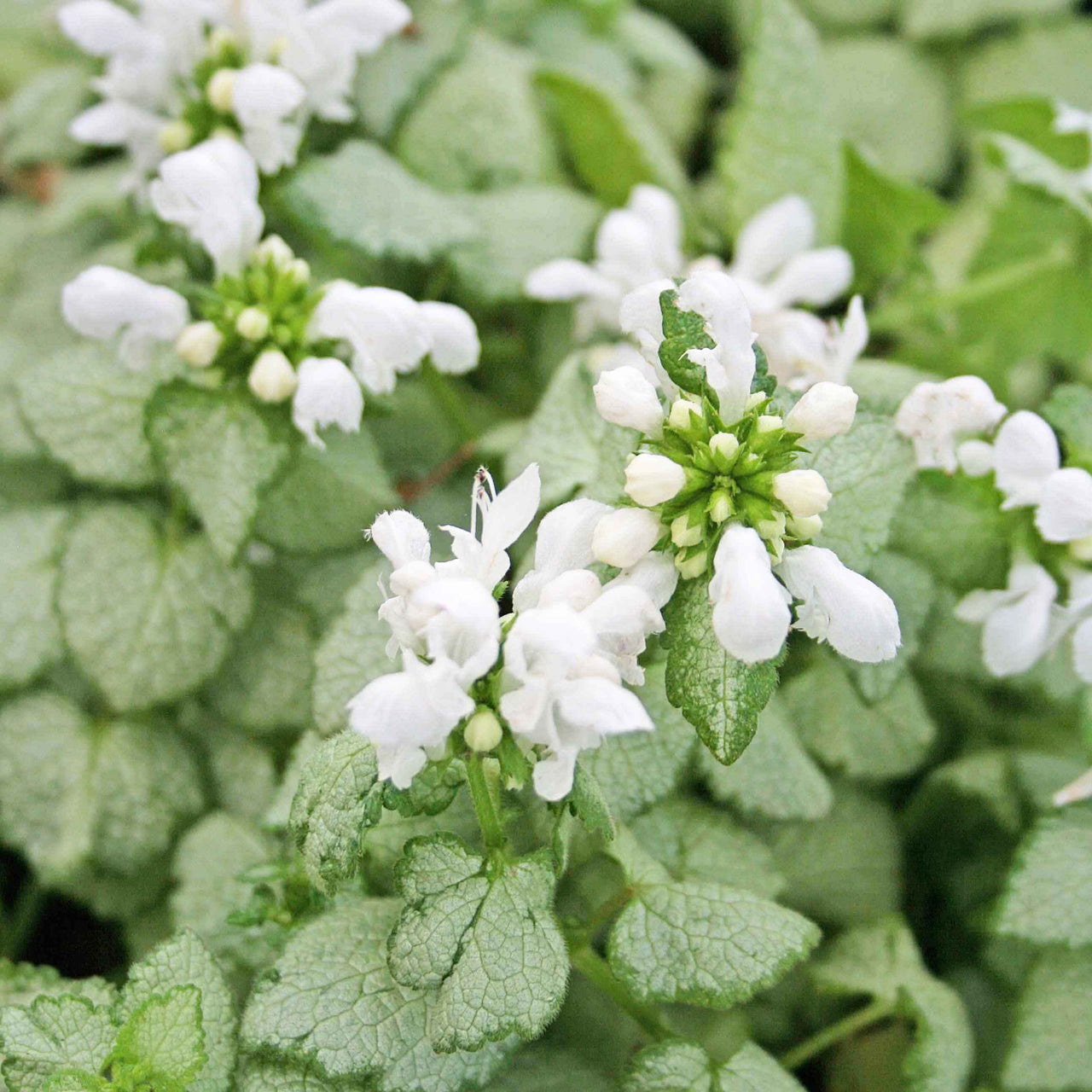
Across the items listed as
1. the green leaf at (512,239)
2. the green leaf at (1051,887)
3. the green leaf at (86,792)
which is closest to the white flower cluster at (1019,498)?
the green leaf at (1051,887)

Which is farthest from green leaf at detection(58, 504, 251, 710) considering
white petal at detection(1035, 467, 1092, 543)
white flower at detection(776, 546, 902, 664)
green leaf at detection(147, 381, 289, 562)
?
white petal at detection(1035, 467, 1092, 543)

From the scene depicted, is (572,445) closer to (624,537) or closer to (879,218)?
(624,537)

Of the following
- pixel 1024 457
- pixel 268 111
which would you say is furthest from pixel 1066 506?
pixel 268 111

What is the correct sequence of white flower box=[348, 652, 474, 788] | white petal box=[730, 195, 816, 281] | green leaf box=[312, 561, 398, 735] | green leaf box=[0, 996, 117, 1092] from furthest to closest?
white petal box=[730, 195, 816, 281]
green leaf box=[312, 561, 398, 735]
green leaf box=[0, 996, 117, 1092]
white flower box=[348, 652, 474, 788]

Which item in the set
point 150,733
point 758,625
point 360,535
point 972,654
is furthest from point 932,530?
point 150,733

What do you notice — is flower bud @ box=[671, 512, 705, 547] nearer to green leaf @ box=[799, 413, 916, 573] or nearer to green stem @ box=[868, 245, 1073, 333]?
green leaf @ box=[799, 413, 916, 573]

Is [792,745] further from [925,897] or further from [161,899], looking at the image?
[161,899]
